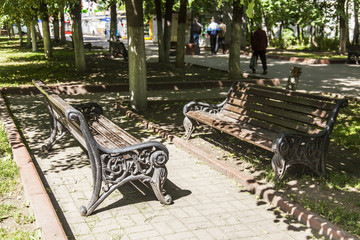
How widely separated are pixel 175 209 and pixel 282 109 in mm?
2462

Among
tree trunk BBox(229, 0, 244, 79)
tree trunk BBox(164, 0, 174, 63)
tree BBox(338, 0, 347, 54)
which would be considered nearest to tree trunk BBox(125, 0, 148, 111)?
tree trunk BBox(229, 0, 244, 79)

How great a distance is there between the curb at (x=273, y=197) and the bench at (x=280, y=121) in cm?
31

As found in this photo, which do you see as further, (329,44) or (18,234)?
(329,44)

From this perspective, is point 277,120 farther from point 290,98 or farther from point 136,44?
point 136,44

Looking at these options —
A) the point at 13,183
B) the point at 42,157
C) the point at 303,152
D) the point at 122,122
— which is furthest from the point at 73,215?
the point at 122,122

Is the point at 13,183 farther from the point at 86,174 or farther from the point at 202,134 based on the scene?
the point at 202,134

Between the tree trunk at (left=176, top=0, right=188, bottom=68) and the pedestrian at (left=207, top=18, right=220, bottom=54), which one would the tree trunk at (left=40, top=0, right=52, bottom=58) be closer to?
the tree trunk at (left=176, top=0, right=188, bottom=68)

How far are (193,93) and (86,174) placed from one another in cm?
696

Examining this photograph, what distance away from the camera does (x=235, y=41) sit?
44.3 feet

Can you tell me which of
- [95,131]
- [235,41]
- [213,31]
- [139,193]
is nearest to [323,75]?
[235,41]

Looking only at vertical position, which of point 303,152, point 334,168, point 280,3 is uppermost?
point 280,3

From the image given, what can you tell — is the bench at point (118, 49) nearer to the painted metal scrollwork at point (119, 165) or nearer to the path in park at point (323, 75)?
the path in park at point (323, 75)

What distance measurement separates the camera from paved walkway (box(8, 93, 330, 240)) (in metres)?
4.22

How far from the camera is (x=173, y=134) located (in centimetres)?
784
